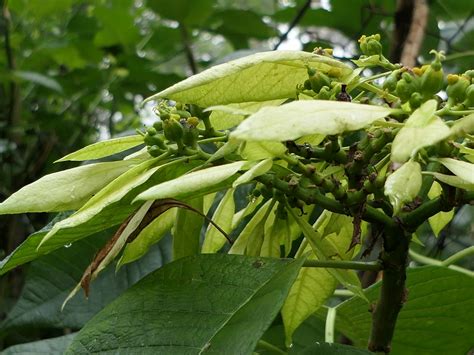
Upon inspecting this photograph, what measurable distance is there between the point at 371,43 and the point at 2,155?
983 millimetres

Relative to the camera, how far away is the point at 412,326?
544mm

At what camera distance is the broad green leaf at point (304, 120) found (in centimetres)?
28

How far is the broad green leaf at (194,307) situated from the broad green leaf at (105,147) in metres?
0.08

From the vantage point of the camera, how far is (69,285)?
2.39 ft

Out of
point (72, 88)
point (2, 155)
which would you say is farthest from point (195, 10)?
point (2, 155)

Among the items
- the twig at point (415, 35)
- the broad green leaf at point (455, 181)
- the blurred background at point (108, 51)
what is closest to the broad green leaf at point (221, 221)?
the broad green leaf at point (455, 181)

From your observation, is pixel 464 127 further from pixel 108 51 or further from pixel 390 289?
pixel 108 51

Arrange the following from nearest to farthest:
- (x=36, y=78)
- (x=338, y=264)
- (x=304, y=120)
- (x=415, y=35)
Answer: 1. (x=304, y=120)
2. (x=338, y=264)
3. (x=415, y=35)
4. (x=36, y=78)

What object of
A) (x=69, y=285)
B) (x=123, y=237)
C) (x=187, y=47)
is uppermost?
(x=123, y=237)

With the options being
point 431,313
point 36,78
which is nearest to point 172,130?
point 431,313

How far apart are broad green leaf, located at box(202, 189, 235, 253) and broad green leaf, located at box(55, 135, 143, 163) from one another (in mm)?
74

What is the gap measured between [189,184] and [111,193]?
2.4 inches

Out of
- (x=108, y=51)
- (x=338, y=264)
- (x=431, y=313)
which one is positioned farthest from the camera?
(x=108, y=51)

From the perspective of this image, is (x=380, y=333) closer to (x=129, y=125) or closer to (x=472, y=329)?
(x=472, y=329)
